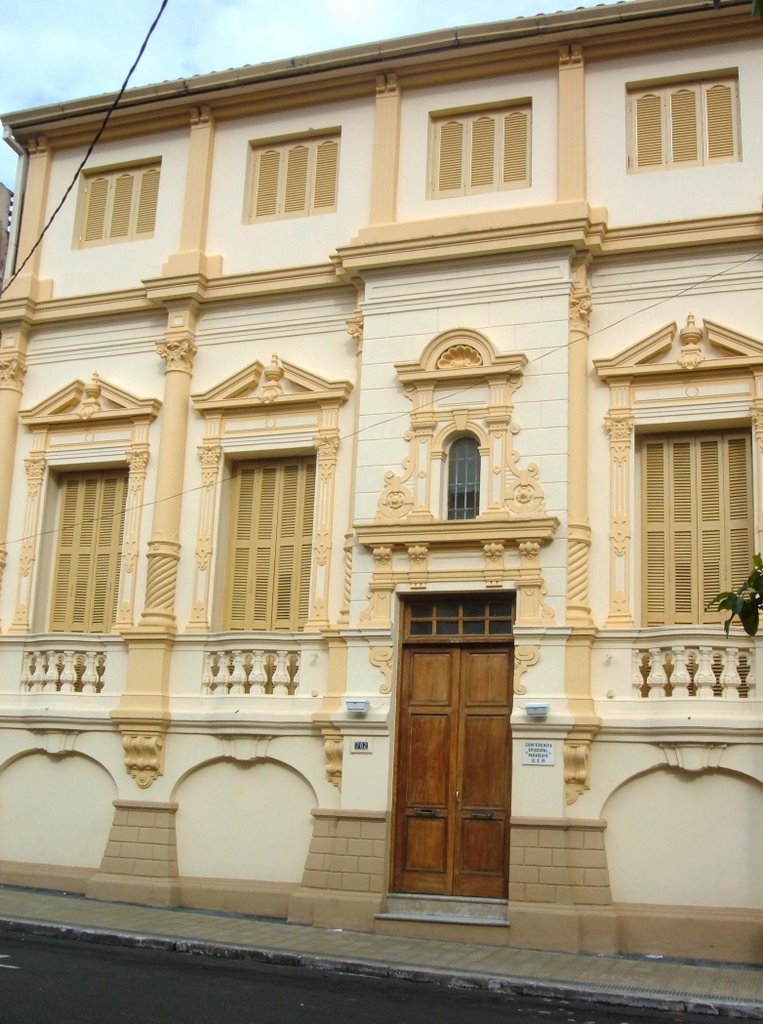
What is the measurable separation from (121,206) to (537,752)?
9.52 m

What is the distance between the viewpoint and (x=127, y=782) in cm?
1466

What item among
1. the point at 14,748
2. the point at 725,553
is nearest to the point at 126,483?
the point at 14,748

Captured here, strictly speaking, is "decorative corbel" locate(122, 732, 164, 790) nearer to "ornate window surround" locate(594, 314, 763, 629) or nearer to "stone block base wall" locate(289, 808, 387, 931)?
"stone block base wall" locate(289, 808, 387, 931)

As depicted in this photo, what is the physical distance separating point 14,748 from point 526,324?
27.0 feet

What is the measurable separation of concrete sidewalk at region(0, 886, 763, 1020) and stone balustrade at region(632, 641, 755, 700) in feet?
8.68

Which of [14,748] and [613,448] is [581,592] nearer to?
[613,448]

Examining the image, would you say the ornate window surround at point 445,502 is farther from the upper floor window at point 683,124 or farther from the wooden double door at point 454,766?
the upper floor window at point 683,124

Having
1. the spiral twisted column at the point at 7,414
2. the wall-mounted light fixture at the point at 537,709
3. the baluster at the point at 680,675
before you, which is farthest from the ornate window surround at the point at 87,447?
the baluster at the point at 680,675

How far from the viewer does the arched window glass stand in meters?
14.0

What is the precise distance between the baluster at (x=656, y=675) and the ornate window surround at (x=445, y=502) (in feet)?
3.76

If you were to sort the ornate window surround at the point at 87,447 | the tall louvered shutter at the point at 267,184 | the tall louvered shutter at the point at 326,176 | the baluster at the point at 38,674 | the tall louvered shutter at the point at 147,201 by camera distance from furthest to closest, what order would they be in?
1. the tall louvered shutter at the point at 147,201
2. the tall louvered shutter at the point at 267,184
3. the tall louvered shutter at the point at 326,176
4. the ornate window surround at the point at 87,447
5. the baluster at the point at 38,674

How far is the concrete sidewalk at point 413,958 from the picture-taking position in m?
10.3

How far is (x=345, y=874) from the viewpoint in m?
13.2

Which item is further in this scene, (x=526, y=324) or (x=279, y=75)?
(x=279, y=75)
